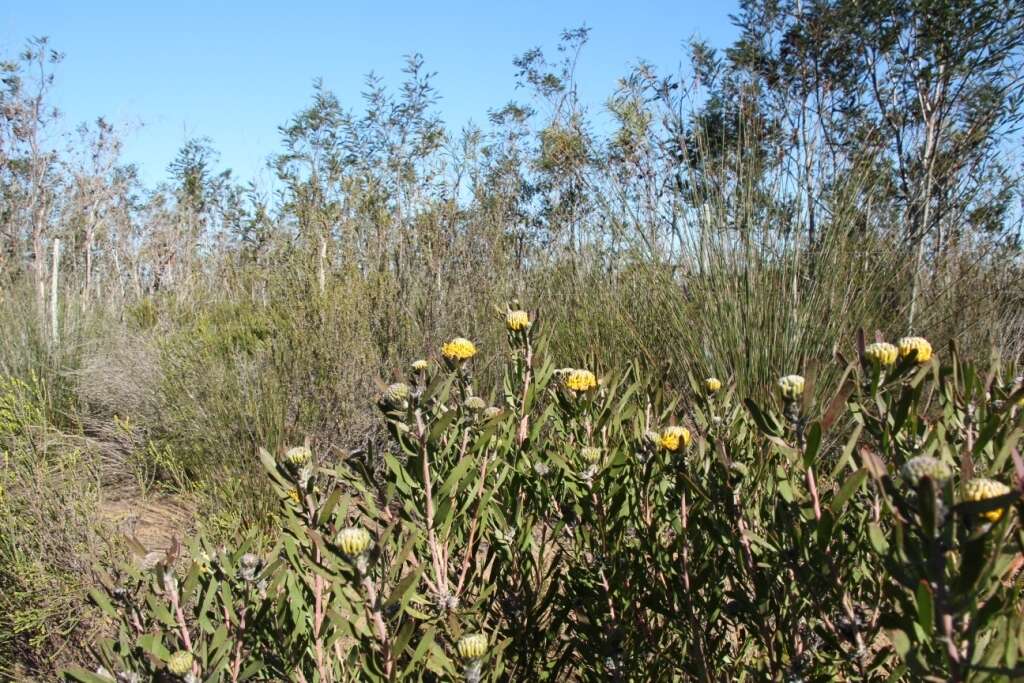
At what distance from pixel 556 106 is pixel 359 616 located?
447 cm

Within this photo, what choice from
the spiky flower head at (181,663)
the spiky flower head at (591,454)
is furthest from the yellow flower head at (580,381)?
the spiky flower head at (181,663)

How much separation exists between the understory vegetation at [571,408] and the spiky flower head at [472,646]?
30 millimetres

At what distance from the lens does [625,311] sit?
3773 mm

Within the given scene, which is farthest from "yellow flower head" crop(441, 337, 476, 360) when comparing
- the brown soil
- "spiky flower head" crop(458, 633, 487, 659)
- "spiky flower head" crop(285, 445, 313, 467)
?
the brown soil

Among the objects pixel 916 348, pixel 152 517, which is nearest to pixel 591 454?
pixel 916 348

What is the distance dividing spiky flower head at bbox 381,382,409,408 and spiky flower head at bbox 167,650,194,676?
17.2 inches

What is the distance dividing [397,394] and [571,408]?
Result: 0.42 meters

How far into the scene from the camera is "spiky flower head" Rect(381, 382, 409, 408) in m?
1.17

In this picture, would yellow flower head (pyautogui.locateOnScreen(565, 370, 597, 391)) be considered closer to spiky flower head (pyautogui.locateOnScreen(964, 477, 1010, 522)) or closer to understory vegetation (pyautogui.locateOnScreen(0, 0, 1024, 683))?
understory vegetation (pyautogui.locateOnScreen(0, 0, 1024, 683))

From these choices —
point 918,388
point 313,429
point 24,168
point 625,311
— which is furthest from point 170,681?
point 24,168

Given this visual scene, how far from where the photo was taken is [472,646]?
105 cm

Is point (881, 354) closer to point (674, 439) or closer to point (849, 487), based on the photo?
point (849, 487)

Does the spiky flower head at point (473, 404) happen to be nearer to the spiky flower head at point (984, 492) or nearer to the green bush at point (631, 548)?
the green bush at point (631, 548)

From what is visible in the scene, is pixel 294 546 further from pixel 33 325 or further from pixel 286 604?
pixel 33 325
